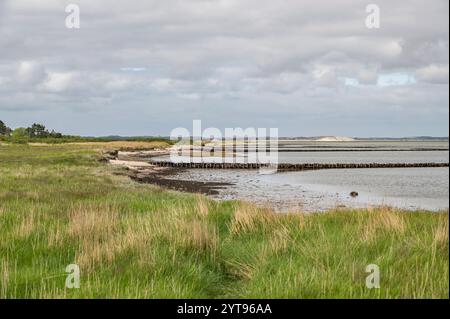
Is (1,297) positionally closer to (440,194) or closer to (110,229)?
(110,229)

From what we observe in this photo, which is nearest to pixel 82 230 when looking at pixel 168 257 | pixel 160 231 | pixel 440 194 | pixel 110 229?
pixel 110 229

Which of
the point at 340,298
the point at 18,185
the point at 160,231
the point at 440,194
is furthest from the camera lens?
the point at 440,194

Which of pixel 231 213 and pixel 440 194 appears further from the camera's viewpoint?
pixel 440 194

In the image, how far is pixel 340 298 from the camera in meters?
6.41

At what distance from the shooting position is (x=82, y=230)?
415 inches

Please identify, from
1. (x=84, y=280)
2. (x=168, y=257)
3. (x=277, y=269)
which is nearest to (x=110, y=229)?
(x=168, y=257)

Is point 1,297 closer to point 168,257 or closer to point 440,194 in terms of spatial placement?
point 168,257

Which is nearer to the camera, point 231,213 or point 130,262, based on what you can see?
point 130,262

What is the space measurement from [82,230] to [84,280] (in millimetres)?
3346

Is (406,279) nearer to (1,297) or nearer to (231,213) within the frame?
(1,297)
